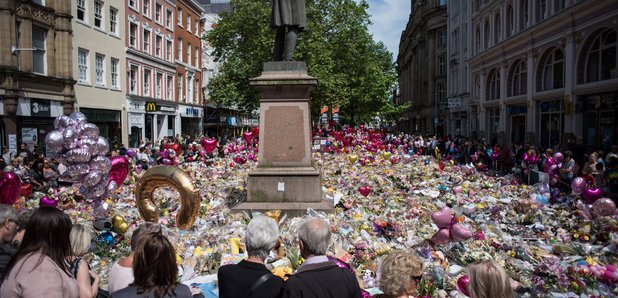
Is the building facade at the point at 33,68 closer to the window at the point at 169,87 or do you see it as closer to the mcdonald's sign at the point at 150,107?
the mcdonald's sign at the point at 150,107

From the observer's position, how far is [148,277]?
2.71m

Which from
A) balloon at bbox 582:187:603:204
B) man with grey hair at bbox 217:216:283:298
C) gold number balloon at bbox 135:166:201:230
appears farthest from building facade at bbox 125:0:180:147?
man with grey hair at bbox 217:216:283:298

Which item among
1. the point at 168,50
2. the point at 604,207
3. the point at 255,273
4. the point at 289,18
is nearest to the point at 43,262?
the point at 255,273

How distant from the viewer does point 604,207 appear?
727cm

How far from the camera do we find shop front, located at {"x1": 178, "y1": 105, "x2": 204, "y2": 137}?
41.2 m

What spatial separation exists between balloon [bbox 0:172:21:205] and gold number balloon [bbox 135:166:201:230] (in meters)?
2.71

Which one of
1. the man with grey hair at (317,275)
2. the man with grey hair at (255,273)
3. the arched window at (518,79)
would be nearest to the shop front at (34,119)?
the man with grey hair at (255,273)

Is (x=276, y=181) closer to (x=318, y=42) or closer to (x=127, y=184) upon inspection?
(x=127, y=184)

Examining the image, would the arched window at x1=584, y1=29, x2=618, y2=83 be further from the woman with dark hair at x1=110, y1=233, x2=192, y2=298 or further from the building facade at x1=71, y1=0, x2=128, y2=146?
the building facade at x1=71, y1=0, x2=128, y2=146

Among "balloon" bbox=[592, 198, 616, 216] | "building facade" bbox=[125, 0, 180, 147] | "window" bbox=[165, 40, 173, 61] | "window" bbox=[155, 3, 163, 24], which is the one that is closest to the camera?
"balloon" bbox=[592, 198, 616, 216]

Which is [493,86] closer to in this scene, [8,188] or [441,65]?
[441,65]

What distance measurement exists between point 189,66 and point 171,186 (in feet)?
124

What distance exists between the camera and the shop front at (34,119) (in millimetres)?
20500

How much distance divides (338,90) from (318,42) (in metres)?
3.92
